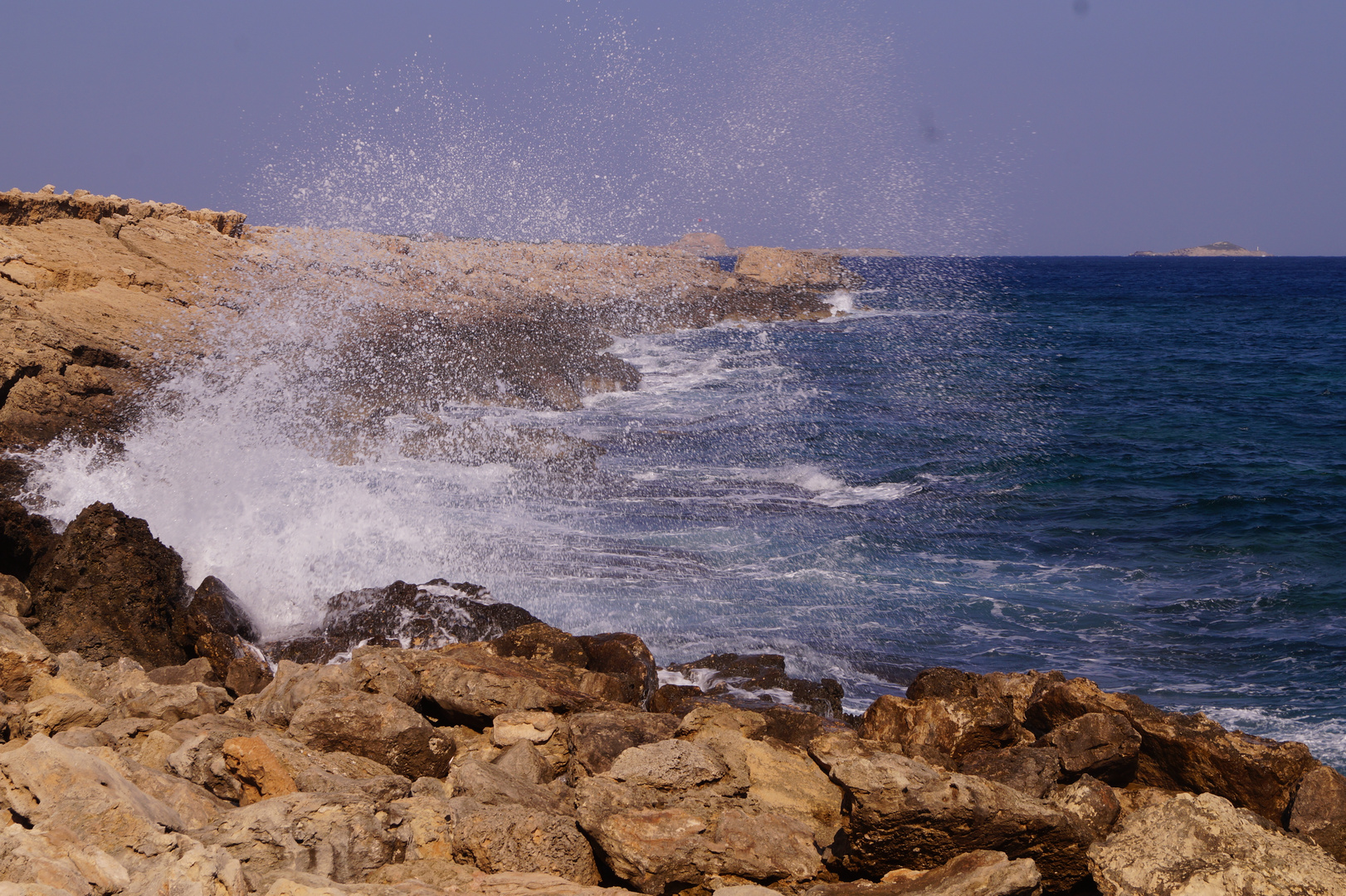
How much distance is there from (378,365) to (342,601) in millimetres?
11116

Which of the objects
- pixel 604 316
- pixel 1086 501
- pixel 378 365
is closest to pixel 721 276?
pixel 604 316

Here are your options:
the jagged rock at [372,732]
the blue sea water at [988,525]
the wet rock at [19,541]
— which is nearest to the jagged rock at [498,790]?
the jagged rock at [372,732]

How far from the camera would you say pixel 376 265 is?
2612cm

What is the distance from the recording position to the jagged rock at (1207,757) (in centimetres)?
430

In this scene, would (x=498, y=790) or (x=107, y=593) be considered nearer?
(x=498, y=790)

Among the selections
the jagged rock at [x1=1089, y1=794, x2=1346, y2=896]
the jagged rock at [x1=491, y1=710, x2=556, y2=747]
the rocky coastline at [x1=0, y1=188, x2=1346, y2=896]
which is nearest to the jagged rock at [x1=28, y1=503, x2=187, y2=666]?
the rocky coastline at [x1=0, y1=188, x2=1346, y2=896]

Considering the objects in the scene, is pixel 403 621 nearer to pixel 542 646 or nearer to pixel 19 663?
pixel 542 646

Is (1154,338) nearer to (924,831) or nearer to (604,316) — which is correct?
(604,316)

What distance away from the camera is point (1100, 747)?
14.4 ft

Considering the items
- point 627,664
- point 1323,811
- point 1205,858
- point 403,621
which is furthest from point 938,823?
point 403,621

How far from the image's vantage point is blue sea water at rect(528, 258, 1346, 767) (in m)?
8.16

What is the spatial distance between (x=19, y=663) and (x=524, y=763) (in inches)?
104

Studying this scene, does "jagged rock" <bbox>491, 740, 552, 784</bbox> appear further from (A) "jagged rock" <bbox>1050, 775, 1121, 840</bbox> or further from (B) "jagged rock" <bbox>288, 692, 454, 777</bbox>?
(A) "jagged rock" <bbox>1050, 775, 1121, 840</bbox>

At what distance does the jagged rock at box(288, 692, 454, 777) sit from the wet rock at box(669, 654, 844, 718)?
2.60 meters
